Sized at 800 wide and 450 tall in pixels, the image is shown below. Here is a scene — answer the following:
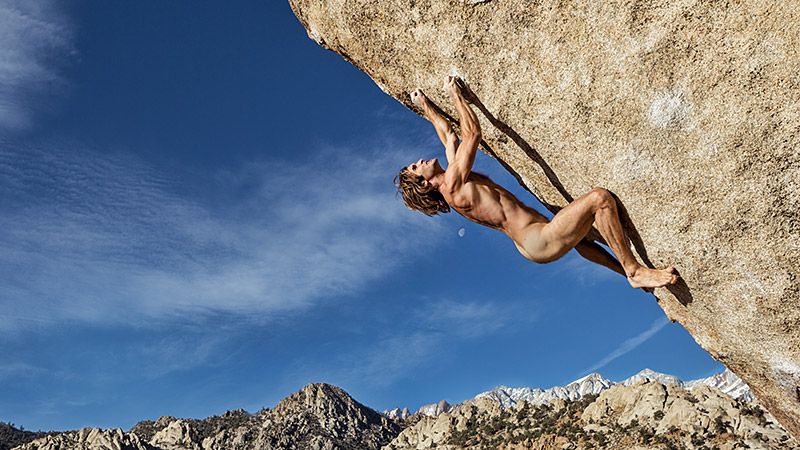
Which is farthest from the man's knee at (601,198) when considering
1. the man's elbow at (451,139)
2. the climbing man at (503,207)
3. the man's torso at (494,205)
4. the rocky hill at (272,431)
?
the rocky hill at (272,431)

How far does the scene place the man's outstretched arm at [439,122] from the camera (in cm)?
698

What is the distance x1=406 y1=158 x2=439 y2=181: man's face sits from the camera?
7.07 metres

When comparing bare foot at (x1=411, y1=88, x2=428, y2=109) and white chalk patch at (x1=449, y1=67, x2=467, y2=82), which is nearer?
white chalk patch at (x1=449, y1=67, x2=467, y2=82)

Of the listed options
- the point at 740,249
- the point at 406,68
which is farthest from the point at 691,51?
the point at 406,68

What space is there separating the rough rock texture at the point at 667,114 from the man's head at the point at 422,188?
2.20 ft

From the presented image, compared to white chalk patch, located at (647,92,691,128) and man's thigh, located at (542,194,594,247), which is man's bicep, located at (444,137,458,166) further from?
white chalk patch, located at (647,92,691,128)

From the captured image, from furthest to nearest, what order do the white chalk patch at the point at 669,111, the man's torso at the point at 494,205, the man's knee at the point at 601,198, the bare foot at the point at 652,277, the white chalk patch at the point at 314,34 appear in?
the white chalk patch at the point at 314,34, the man's torso at the point at 494,205, the bare foot at the point at 652,277, the man's knee at the point at 601,198, the white chalk patch at the point at 669,111

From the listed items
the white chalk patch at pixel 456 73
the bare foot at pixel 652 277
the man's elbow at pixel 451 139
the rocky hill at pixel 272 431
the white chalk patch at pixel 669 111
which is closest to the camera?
the white chalk patch at pixel 669 111

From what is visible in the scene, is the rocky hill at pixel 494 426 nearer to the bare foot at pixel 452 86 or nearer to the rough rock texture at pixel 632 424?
the rough rock texture at pixel 632 424

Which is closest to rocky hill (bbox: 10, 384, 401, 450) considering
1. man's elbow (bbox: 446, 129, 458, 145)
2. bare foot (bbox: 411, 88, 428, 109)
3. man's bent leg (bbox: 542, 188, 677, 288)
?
bare foot (bbox: 411, 88, 428, 109)

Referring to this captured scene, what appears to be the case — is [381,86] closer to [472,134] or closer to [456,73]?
[456,73]

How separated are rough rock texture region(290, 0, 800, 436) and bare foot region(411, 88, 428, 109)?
0.25 ft

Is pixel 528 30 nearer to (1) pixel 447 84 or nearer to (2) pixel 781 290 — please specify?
(1) pixel 447 84

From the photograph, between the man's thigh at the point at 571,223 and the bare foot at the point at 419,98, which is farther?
the bare foot at the point at 419,98
